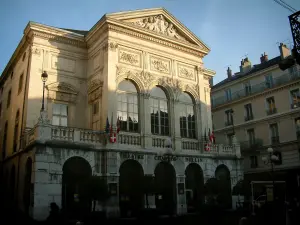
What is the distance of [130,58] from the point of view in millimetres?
24672

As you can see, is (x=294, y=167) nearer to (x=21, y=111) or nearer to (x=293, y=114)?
(x=293, y=114)

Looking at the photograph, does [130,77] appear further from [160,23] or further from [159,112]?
[160,23]

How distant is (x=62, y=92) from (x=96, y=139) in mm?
4754

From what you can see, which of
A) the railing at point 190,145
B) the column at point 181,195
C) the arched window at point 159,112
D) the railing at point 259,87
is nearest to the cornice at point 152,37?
the arched window at point 159,112

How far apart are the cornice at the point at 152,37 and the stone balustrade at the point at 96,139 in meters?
7.22

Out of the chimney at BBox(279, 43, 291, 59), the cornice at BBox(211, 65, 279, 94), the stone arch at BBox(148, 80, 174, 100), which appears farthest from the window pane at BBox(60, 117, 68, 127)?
the chimney at BBox(279, 43, 291, 59)

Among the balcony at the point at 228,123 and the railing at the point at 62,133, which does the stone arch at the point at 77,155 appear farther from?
the balcony at the point at 228,123

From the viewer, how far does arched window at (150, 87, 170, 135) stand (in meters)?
25.1

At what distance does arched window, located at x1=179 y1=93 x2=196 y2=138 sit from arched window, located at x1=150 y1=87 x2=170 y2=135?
1402mm

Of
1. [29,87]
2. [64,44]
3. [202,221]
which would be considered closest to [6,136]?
[29,87]

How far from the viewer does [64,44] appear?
24.8 metres

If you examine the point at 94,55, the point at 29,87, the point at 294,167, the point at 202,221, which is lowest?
the point at 202,221

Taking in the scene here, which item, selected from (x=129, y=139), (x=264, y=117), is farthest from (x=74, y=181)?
(x=264, y=117)

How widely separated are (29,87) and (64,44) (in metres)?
4.20
